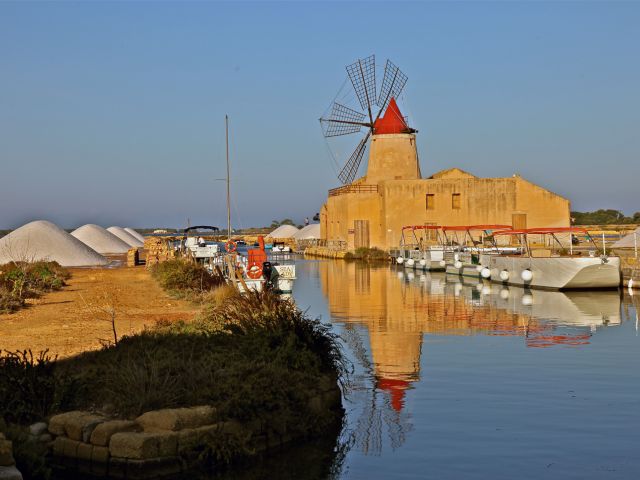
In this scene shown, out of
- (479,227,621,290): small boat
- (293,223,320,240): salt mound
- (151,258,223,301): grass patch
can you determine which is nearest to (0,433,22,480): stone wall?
(151,258,223,301): grass patch

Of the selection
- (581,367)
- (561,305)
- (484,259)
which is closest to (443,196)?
(484,259)

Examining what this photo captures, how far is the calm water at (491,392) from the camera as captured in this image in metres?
7.31

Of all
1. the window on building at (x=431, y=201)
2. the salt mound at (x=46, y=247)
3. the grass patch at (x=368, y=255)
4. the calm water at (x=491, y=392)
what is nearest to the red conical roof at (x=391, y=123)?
the window on building at (x=431, y=201)

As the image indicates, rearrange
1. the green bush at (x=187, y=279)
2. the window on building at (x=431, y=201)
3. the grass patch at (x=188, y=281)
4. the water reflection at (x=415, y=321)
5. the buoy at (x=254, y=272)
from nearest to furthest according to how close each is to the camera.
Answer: the water reflection at (x=415, y=321) → the buoy at (x=254, y=272) → the grass patch at (x=188, y=281) → the green bush at (x=187, y=279) → the window on building at (x=431, y=201)

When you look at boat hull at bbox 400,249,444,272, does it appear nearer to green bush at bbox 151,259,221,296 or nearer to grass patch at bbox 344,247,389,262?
grass patch at bbox 344,247,389,262

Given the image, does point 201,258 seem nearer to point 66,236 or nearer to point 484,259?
point 484,259

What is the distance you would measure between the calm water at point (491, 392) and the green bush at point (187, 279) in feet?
10.9

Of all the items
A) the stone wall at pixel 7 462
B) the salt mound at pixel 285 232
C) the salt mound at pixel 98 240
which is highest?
the salt mound at pixel 285 232

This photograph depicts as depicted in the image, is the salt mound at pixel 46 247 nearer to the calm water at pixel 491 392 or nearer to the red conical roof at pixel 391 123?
the red conical roof at pixel 391 123

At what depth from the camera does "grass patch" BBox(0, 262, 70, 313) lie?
18719mm

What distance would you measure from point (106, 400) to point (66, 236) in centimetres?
3857

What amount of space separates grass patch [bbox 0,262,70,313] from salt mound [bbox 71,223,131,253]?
3274 centimetres

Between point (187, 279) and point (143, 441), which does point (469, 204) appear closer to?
point (187, 279)

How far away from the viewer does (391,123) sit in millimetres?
54625
